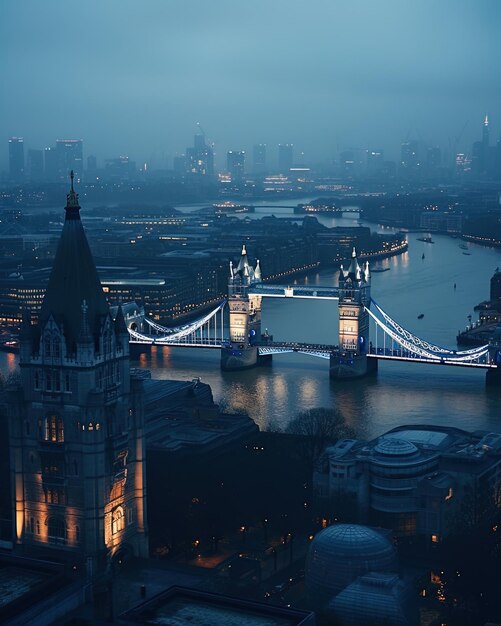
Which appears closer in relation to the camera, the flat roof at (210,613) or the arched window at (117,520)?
the flat roof at (210,613)

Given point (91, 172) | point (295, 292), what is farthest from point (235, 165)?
point (295, 292)

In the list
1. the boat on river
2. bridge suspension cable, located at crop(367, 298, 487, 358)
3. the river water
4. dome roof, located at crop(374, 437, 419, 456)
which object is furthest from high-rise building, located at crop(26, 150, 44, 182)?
dome roof, located at crop(374, 437, 419, 456)

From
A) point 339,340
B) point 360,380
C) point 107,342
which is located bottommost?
point 360,380

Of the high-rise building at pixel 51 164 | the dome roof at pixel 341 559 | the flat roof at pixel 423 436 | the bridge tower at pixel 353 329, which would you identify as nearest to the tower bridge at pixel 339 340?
the bridge tower at pixel 353 329

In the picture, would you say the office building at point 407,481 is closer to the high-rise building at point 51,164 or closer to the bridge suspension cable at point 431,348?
the bridge suspension cable at point 431,348

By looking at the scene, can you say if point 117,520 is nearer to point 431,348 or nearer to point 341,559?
point 341,559

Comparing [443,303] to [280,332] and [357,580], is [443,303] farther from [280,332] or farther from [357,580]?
[357,580]

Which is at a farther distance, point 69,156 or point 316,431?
point 69,156
